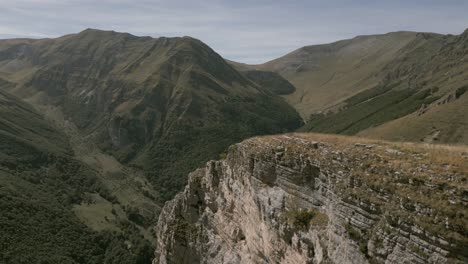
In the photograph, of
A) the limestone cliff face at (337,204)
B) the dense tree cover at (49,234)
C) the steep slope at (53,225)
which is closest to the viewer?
the limestone cliff face at (337,204)

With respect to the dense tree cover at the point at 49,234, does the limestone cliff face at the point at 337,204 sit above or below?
above

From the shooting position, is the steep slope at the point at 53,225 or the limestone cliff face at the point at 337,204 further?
the steep slope at the point at 53,225

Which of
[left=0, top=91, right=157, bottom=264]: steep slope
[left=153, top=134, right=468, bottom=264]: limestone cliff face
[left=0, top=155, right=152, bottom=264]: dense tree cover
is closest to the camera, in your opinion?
[left=153, top=134, right=468, bottom=264]: limestone cliff face

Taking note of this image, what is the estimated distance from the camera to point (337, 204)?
21.3 meters

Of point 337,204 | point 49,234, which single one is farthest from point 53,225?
point 337,204

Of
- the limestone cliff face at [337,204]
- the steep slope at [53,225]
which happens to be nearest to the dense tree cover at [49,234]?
the steep slope at [53,225]

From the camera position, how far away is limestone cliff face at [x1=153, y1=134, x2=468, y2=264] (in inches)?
637

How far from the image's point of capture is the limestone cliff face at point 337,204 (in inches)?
637

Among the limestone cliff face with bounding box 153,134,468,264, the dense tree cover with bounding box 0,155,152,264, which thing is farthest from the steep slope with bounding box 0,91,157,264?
the limestone cliff face with bounding box 153,134,468,264

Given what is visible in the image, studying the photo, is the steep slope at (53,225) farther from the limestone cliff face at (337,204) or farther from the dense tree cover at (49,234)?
the limestone cliff face at (337,204)

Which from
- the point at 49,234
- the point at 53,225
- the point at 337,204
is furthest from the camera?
the point at 53,225

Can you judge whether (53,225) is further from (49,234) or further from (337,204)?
(337,204)

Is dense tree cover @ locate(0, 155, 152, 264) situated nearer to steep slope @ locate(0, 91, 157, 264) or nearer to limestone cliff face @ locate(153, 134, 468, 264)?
steep slope @ locate(0, 91, 157, 264)

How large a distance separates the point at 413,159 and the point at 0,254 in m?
111
